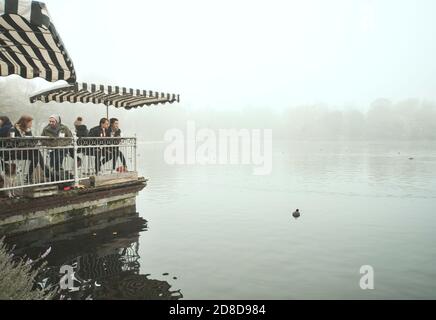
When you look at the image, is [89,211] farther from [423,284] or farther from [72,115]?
[72,115]

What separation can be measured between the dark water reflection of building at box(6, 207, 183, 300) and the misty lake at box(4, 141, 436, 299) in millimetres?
26

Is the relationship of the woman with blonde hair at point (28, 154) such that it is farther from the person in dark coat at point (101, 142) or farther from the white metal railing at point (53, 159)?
the person in dark coat at point (101, 142)

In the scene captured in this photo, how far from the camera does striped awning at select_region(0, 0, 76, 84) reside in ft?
17.9

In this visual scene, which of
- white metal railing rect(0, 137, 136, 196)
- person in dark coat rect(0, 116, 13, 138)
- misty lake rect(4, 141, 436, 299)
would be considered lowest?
misty lake rect(4, 141, 436, 299)

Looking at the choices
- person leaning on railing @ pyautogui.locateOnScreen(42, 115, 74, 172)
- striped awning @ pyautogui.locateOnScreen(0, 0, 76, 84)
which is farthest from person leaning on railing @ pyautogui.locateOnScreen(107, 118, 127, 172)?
striped awning @ pyautogui.locateOnScreen(0, 0, 76, 84)

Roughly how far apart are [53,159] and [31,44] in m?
4.24

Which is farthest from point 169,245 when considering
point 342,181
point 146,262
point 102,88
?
point 342,181

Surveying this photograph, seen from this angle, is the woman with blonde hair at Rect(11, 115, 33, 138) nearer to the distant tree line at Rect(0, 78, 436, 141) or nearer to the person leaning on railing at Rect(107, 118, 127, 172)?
the person leaning on railing at Rect(107, 118, 127, 172)

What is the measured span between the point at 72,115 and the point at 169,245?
282 feet

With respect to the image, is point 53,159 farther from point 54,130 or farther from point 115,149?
point 115,149

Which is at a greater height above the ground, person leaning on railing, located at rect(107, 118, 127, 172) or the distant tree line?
the distant tree line

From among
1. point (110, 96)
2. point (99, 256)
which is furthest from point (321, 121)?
point (99, 256)

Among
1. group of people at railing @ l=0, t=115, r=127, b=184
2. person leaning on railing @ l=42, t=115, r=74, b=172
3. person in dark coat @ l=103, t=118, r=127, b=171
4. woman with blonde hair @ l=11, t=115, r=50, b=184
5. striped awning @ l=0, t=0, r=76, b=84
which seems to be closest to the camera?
striped awning @ l=0, t=0, r=76, b=84
